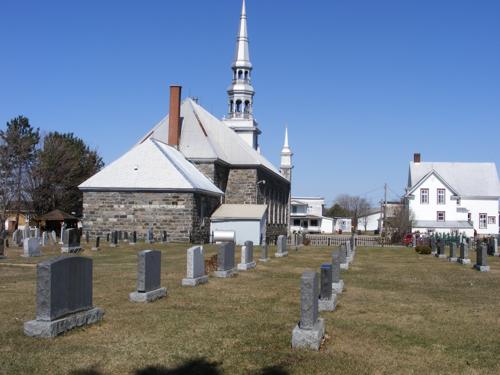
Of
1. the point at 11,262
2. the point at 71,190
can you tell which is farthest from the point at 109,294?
the point at 71,190

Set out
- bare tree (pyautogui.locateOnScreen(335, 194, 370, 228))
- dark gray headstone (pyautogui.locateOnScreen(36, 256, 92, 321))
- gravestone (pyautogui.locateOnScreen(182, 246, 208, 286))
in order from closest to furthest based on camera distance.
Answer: dark gray headstone (pyautogui.locateOnScreen(36, 256, 92, 321)) → gravestone (pyautogui.locateOnScreen(182, 246, 208, 286)) → bare tree (pyautogui.locateOnScreen(335, 194, 370, 228))

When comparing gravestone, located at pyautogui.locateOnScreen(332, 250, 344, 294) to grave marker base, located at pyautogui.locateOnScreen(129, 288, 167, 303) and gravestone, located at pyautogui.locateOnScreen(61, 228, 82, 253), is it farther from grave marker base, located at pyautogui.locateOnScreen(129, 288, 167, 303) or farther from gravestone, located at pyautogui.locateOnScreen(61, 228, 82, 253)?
gravestone, located at pyautogui.locateOnScreen(61, 228, 82, 253)

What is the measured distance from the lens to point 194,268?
1545 centimetres

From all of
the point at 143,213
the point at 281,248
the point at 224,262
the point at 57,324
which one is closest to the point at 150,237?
the point at 143,213

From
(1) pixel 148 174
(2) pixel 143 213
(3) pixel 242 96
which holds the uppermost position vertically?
(3) pixel 242 96

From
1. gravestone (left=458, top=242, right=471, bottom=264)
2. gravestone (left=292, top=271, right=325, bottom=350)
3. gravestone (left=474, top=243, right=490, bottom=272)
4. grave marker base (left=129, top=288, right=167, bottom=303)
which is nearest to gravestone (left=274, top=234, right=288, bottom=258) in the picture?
gravestone (left=458, top=242, right=471, bottom=264)

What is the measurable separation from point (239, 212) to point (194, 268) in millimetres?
28125

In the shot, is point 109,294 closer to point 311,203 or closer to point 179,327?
point 179,327

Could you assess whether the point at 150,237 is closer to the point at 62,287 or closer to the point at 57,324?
the point at 62,287

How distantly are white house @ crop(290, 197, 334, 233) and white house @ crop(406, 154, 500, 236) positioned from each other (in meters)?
30.5

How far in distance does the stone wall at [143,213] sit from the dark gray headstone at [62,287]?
28338mm

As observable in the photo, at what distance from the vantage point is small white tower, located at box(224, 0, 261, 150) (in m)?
63.8

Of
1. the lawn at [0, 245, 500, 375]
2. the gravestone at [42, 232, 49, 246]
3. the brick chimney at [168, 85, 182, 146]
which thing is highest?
the brick chimney at [168, 85, 182, 146]

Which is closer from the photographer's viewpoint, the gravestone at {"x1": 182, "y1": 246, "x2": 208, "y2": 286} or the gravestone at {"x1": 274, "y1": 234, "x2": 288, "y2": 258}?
the gravestone at {"x1": 182, "y1": 246, "x2": 208, "y2": 286}
